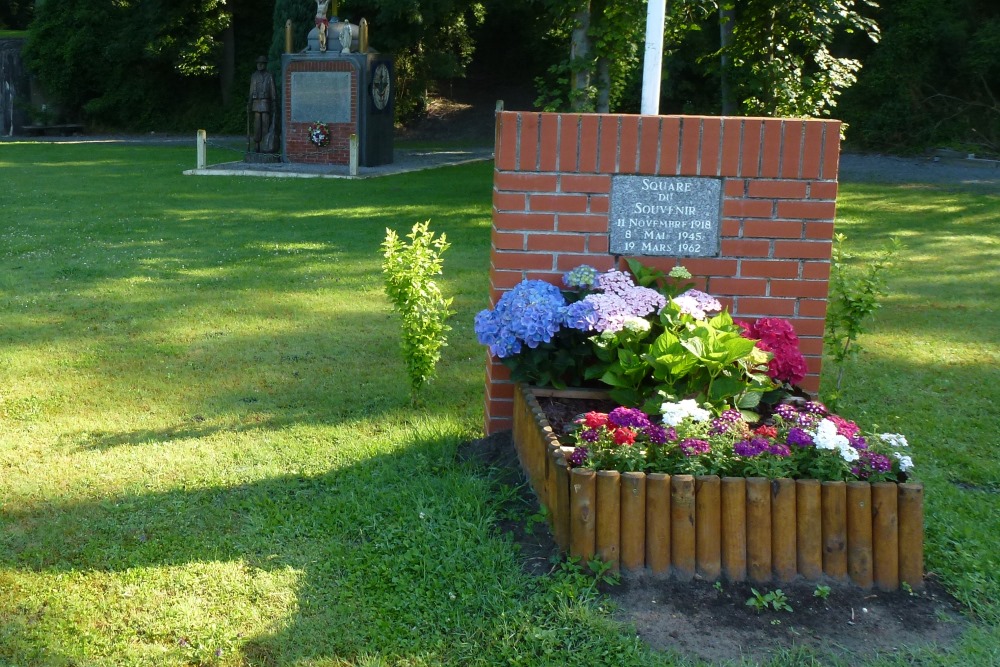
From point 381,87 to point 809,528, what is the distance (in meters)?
19.8

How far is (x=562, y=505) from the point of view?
3520 mm

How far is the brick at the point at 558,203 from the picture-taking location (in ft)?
14.8

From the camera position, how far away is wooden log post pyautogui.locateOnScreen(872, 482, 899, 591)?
3396mm

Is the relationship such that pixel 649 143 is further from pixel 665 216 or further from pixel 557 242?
pixel 557 242

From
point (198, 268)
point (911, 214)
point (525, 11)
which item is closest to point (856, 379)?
point (198, 268)

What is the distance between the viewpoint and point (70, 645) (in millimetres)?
3121

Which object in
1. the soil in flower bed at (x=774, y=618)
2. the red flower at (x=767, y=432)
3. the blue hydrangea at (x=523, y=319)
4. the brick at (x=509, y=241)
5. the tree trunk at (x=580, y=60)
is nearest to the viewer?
the soil in flower bed at (x=774, y=618)

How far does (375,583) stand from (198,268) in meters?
6.74

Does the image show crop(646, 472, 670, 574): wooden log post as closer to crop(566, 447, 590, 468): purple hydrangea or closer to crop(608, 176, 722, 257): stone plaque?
crop(566, 447, 590, 468): purple hydrangea

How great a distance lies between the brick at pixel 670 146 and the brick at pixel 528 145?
52cm

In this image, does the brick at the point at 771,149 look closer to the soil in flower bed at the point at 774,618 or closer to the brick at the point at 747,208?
the brick at the point at 747,208

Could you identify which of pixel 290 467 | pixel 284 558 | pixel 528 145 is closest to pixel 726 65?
pixel 528 145

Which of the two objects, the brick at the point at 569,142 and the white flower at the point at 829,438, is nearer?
the white flower at the point at 829,438

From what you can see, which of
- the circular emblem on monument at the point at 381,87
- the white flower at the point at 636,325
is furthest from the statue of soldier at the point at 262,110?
the white flower at the point at 636,325
